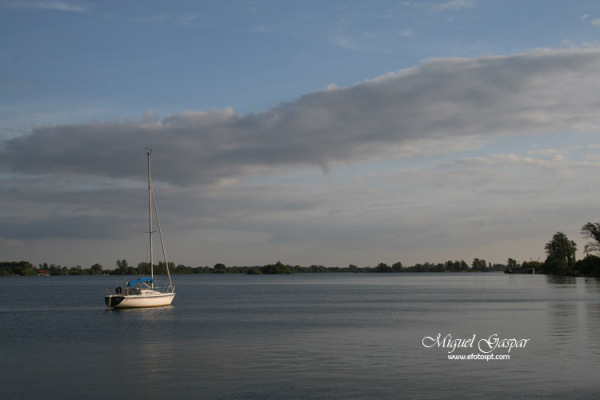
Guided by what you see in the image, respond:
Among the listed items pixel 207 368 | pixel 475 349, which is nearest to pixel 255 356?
pixel 207 368

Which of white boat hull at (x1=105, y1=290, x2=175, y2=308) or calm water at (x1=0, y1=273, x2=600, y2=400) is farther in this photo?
white boat hull at (x1=105, y1=290, x2=175, y2=308)

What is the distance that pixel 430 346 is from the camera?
3691 centimetres

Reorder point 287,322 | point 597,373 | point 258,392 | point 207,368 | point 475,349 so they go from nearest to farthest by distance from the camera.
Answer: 1. point 258,392
2. point 597,373
3. point 207,368
4. point 475,349
5. point 287,322

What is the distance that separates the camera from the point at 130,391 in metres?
25.0

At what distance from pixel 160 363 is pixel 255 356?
531 cm

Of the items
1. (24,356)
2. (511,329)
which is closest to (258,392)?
(24,356)

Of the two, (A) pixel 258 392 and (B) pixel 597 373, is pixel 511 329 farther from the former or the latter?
(A) pixel 258 392

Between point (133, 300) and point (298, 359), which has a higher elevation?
point (133, 300)

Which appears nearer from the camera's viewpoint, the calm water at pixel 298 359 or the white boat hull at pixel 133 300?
the calm water at pixel 298 359

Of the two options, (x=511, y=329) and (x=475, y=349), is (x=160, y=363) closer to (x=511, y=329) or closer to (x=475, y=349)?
(x=475, y=349)

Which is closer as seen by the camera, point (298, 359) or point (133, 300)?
point (298, 359)

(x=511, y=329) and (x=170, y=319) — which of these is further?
(x=170, y=319)

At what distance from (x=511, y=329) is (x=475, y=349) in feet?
34.8

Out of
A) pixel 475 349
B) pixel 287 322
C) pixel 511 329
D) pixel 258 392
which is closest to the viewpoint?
pixel 258 392
